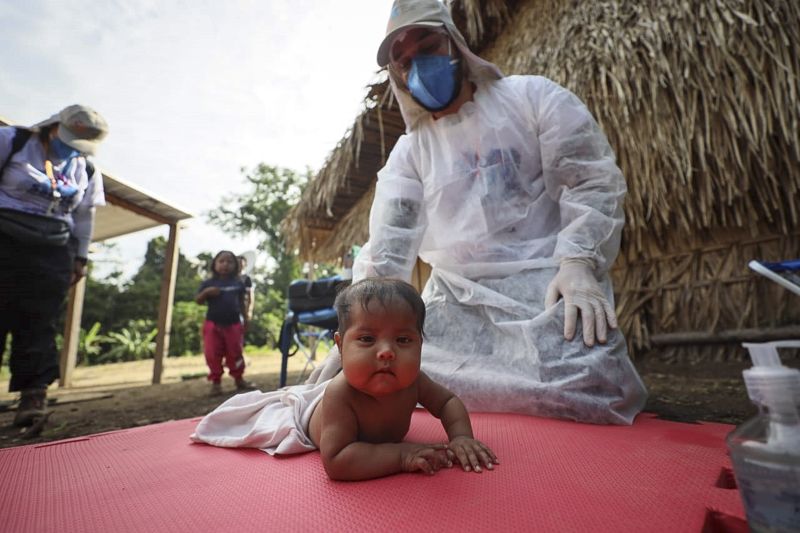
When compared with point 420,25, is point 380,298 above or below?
below

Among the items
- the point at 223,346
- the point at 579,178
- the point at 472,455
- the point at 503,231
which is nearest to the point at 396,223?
the point at 503,231

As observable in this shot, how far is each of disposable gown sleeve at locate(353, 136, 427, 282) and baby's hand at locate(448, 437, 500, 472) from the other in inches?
34.7

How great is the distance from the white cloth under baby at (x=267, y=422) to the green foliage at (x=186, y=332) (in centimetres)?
1381

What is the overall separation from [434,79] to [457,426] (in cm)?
146

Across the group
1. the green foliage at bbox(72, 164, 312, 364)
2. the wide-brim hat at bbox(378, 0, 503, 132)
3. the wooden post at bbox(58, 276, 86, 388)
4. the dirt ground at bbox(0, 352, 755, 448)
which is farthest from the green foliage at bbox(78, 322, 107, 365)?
the wide-brim hat at bbox(378, 0, 503, 132)

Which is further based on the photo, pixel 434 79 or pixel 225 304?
pixel 225 304

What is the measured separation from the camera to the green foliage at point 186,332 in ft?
44.8

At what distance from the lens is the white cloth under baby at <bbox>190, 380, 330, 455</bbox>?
120 cm

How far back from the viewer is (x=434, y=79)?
181 centimetres

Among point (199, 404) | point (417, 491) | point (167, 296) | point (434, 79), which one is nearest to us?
point (417, 491)

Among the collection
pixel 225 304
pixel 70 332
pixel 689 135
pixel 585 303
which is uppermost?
pixel 689 135

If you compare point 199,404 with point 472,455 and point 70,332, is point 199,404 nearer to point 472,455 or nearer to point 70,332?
point 70,332

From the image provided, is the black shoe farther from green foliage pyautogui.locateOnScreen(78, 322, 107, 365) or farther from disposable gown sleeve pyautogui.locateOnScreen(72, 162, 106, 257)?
green foliage pyautogui.locateOnScreen(78, 322, 107, 365)

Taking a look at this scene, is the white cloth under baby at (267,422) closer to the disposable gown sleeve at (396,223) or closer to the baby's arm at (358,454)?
the baby's arm at (358,454)
